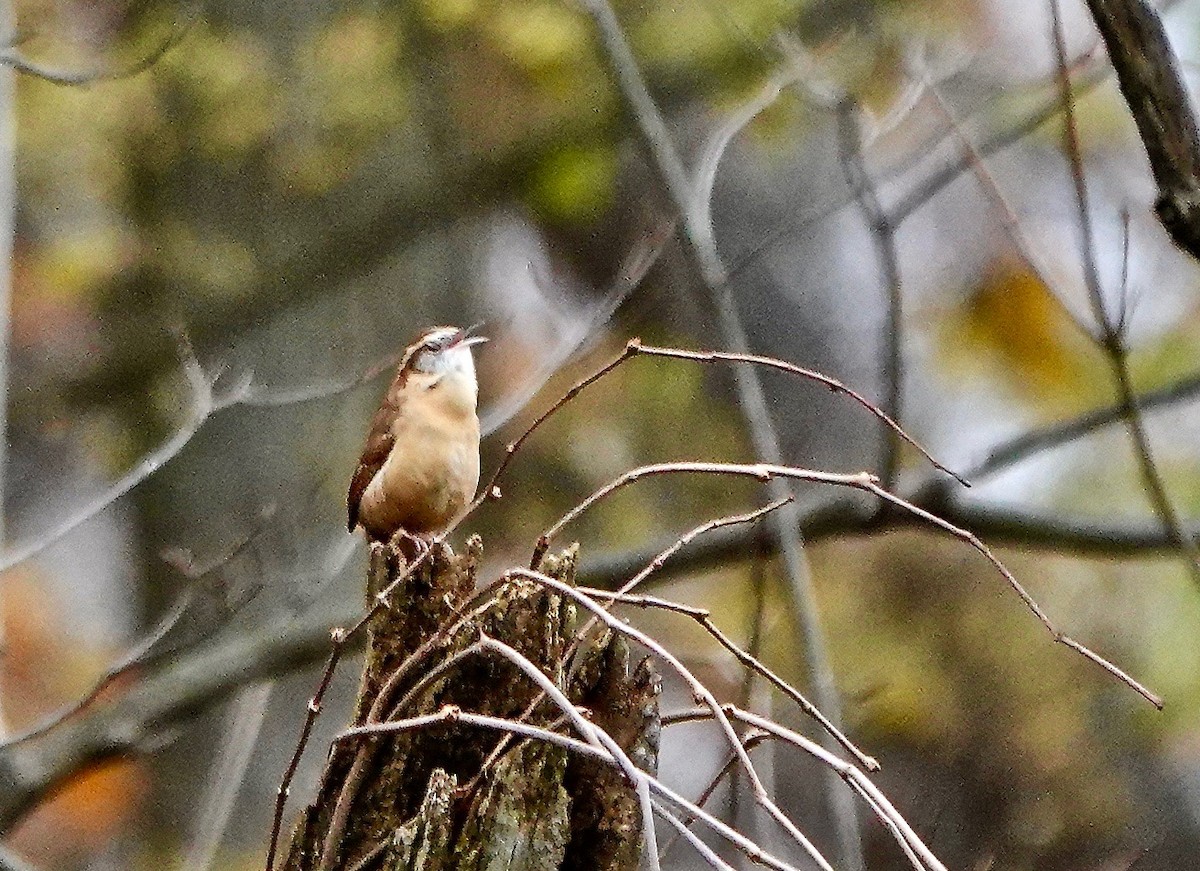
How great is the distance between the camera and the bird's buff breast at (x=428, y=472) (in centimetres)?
263

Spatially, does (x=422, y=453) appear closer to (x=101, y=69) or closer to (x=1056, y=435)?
(x=1056, y=435)

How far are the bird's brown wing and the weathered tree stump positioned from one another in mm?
1073

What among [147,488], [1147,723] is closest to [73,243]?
[147,488]

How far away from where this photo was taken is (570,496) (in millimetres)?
5223

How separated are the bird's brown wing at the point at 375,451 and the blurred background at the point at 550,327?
1.84 m

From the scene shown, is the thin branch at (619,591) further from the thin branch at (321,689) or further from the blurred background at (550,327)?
the blurred background at (550,327)

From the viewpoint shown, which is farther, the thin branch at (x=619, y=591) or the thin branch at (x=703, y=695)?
the thin branch at (x=619, y=591)

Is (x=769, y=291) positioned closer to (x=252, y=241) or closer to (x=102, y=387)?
(x=252, y=241)

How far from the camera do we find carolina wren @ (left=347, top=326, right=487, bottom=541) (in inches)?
104

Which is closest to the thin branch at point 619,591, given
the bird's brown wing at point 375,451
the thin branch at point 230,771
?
the bird's brown wing at point 375,451

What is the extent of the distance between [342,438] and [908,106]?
2.15 metres

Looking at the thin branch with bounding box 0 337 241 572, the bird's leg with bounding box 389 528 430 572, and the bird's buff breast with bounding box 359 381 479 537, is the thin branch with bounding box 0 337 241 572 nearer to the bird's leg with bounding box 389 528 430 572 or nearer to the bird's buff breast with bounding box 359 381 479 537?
the bird's buff breast with bounding box 359 381 479 537

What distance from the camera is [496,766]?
1466 mm

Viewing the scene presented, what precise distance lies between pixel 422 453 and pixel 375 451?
13 centimetres
